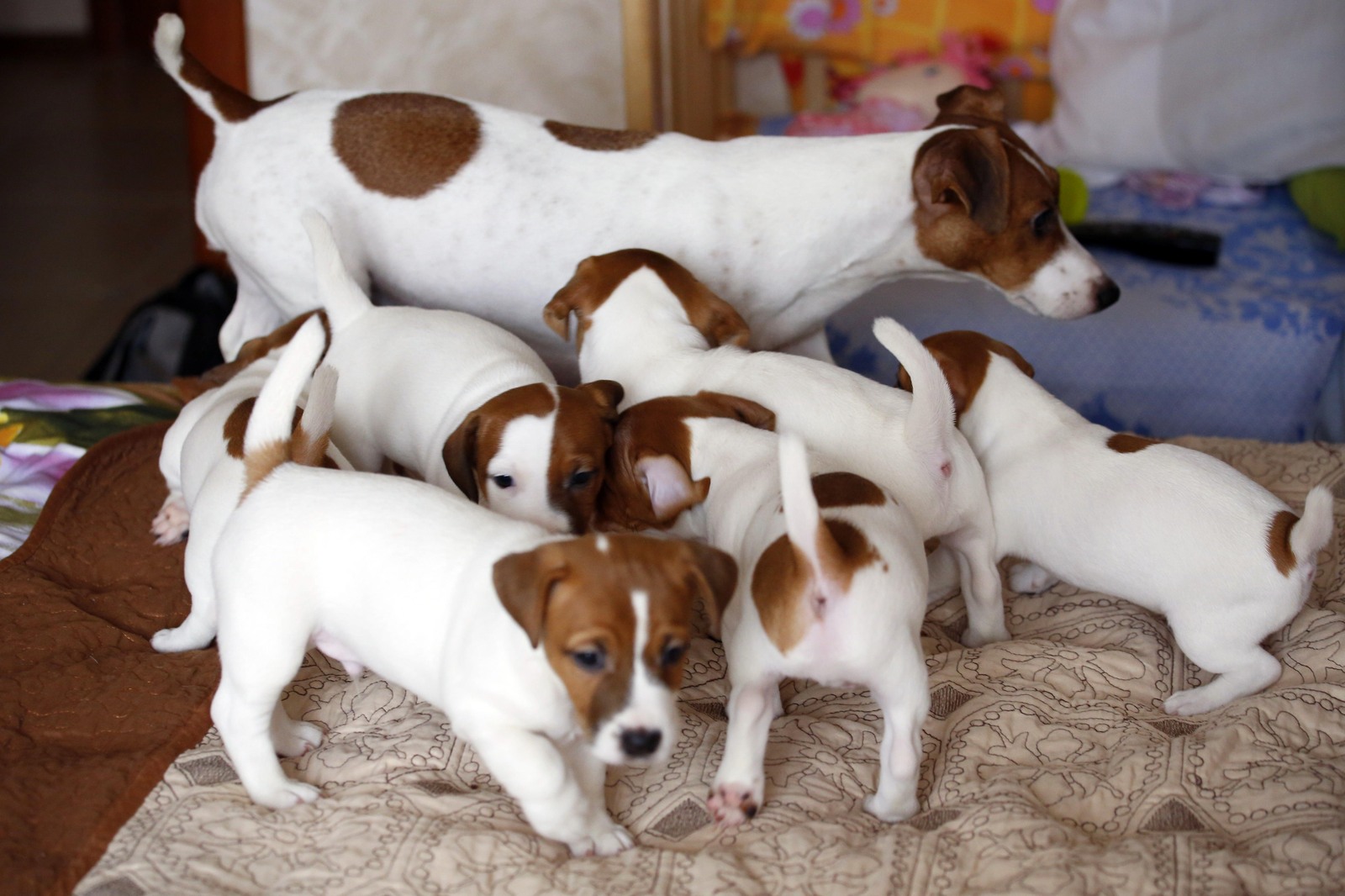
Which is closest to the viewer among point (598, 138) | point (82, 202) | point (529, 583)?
point (529, 583)

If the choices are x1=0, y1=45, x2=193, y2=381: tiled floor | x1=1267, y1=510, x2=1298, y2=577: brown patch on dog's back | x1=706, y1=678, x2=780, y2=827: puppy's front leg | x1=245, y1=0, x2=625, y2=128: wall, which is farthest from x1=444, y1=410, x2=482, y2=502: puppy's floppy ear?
x1=0, y1=45, x2=193, y2=381: tiled floor

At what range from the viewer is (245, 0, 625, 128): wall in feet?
15.5

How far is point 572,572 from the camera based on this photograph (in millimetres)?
1810

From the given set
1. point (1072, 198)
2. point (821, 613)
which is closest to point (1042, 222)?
point (1072, 198)

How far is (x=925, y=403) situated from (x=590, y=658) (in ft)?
3.00

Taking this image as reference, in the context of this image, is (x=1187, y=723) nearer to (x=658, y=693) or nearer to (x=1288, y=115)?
(x=658, y=693)

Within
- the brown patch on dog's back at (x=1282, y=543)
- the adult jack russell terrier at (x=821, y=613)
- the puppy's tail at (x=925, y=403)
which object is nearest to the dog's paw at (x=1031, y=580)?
the puppy's tail at (x=925, y=403)

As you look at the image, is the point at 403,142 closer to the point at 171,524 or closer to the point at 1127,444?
the point at 171,524

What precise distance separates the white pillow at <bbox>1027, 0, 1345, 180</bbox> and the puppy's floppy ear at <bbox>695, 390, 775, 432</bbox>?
2727 millimetres

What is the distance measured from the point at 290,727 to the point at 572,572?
0.79 metres

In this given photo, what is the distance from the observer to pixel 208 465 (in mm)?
2559

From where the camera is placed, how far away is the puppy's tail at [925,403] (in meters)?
2.23

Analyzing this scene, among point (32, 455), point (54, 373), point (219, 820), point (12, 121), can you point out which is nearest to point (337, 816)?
point (219, 820)

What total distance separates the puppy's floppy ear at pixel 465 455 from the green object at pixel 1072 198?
274 centimetres
